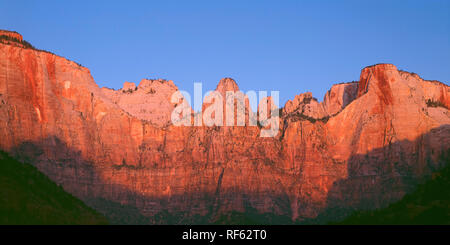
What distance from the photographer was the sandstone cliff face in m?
151

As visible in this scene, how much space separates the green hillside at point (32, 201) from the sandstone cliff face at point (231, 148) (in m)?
30.6

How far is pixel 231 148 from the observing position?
178 m

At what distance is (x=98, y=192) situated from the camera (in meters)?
160

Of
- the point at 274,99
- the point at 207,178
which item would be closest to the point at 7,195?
the point at 207,178

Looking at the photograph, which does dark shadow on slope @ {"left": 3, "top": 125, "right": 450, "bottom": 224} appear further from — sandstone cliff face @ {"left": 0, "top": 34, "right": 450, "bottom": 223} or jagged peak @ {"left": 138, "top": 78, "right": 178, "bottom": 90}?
jagged peak @ {"left": 138, "top": 78, "right": 178, "bottom": 90}

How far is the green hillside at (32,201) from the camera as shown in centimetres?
9331

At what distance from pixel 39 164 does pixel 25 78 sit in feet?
44.5

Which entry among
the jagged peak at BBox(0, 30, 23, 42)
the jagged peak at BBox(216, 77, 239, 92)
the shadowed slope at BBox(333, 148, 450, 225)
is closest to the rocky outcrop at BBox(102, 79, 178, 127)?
the jagged peak at BBox(216, 77, 239, 92)

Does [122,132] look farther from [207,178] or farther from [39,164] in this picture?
[39,164]

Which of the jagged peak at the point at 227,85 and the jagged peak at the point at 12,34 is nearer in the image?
the jagged peak at the point at 12,34

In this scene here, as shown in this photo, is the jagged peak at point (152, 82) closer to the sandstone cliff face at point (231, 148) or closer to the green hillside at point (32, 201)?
the sandstone cliff face at point (231, 148)

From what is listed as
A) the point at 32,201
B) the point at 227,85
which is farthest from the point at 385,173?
the point at 32,201

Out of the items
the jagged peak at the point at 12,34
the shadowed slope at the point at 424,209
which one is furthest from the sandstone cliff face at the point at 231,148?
the shadowed slope at the point at 424,209
